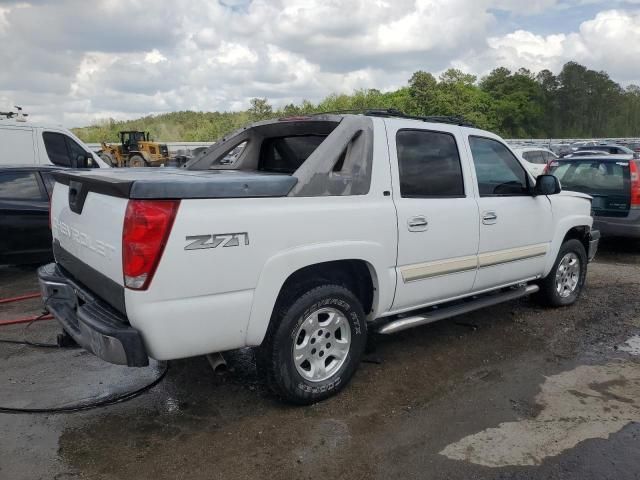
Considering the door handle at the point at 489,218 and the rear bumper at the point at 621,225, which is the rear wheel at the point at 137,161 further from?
the door handle at the point at 489,218

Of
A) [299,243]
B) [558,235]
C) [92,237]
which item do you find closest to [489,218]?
[558,235]

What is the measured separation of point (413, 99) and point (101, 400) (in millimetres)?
37000

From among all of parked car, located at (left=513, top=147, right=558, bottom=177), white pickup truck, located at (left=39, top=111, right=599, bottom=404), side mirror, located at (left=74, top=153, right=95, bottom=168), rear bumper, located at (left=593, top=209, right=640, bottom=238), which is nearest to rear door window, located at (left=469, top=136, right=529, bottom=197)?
white pickup truck, located at (left=39, top=111, right=599, bottom=404)

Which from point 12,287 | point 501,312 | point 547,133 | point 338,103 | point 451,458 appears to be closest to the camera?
point 451,458

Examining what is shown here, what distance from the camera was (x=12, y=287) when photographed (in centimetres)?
666

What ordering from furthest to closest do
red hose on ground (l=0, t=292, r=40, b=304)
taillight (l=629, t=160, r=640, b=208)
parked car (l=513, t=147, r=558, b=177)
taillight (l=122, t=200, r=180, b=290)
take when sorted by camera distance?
parked car (l=513, t=147, r=558, b=177) < taillight (l=629, t=160, r=640, b=208) < red hose on ground (l=0, t=292, r=40, b=304) < taillight (l=122, t=200, r=180, b=290)

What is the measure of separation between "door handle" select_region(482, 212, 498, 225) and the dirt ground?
114 centimetres

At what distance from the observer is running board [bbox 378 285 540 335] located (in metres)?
3.89

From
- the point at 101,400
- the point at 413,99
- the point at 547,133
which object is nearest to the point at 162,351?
the point at 101,400

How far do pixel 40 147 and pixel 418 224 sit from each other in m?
8.50

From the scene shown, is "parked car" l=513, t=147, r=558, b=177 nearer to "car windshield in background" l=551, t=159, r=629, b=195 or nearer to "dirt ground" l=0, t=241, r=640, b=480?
"car windshield in background" l=551, t=159, r=629, b=195

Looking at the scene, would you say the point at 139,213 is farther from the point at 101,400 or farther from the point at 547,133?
the point at 547,133

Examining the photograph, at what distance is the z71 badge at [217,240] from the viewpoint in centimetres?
283

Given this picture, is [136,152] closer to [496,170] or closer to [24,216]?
[24,216]
